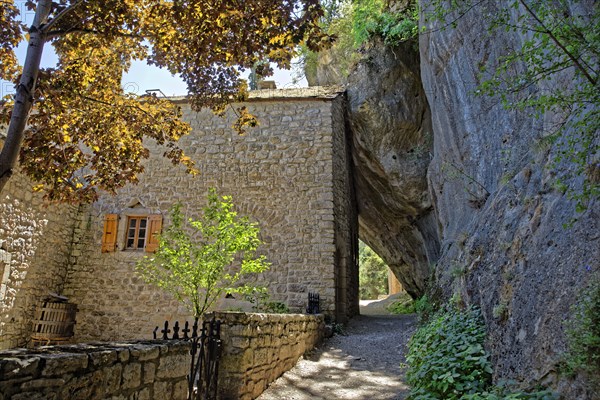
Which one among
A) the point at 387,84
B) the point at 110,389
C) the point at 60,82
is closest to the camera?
the point at 110,389

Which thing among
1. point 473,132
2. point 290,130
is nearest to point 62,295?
point 290,130

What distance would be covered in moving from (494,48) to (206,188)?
7270 millimetres

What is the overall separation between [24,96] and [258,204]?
6.75m

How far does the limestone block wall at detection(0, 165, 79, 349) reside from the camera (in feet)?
26.7

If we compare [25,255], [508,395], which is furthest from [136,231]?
[508,395]

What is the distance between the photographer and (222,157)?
35.4 feet

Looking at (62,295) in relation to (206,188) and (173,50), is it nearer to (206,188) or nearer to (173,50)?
(206,188)

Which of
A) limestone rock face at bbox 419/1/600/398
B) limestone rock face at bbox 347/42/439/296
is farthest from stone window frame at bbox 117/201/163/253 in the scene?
limestone rock face at bbox 419/1/600/398

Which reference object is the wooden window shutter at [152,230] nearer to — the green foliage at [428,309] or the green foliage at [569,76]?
the green foliage at [428,309]

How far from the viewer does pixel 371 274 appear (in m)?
27.5

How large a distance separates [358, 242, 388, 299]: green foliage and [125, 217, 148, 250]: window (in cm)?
1885

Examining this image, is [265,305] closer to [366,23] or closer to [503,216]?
[503,216]

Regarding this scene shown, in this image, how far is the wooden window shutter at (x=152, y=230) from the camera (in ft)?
33.4

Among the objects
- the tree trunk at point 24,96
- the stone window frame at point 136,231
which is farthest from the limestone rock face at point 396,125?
the tree trunk at point 24,96
